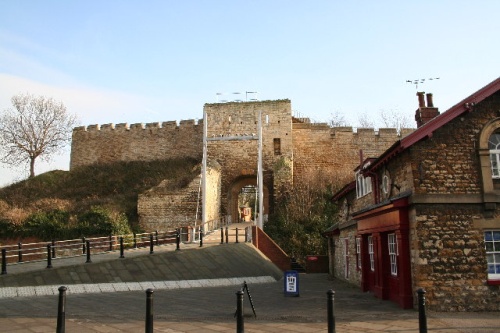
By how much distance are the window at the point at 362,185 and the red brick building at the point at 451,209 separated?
3.38m

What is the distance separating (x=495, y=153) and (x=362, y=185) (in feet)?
18.1

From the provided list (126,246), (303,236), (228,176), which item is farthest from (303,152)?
(126,246)

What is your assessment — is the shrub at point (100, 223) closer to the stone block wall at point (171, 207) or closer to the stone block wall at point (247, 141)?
the stone block wall at point (171, 207)

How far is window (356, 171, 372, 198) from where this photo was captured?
15.5 meters

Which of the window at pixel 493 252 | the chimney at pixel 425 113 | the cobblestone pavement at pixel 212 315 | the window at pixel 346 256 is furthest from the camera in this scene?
the window at pixel 346 256

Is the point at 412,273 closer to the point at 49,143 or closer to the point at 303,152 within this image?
the point at 303,152

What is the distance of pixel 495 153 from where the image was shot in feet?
37.0

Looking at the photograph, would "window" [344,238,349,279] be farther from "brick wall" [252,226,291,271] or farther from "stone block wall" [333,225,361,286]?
"brick wall" [252,226,291,271]

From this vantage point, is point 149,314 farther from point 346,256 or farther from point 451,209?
point 346,256

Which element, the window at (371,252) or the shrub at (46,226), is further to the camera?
the shrub at (46,226)

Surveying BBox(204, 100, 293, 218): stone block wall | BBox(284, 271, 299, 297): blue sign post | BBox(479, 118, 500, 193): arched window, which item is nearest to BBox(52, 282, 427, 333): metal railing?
BBox(479, 118, 500, 193): arched window

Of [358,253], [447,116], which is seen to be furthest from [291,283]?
[447,116]

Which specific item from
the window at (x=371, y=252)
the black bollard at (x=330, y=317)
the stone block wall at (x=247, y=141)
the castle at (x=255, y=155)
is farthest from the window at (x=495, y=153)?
the stone block wall at (x=247, y=141)

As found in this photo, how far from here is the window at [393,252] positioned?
1212 cm
